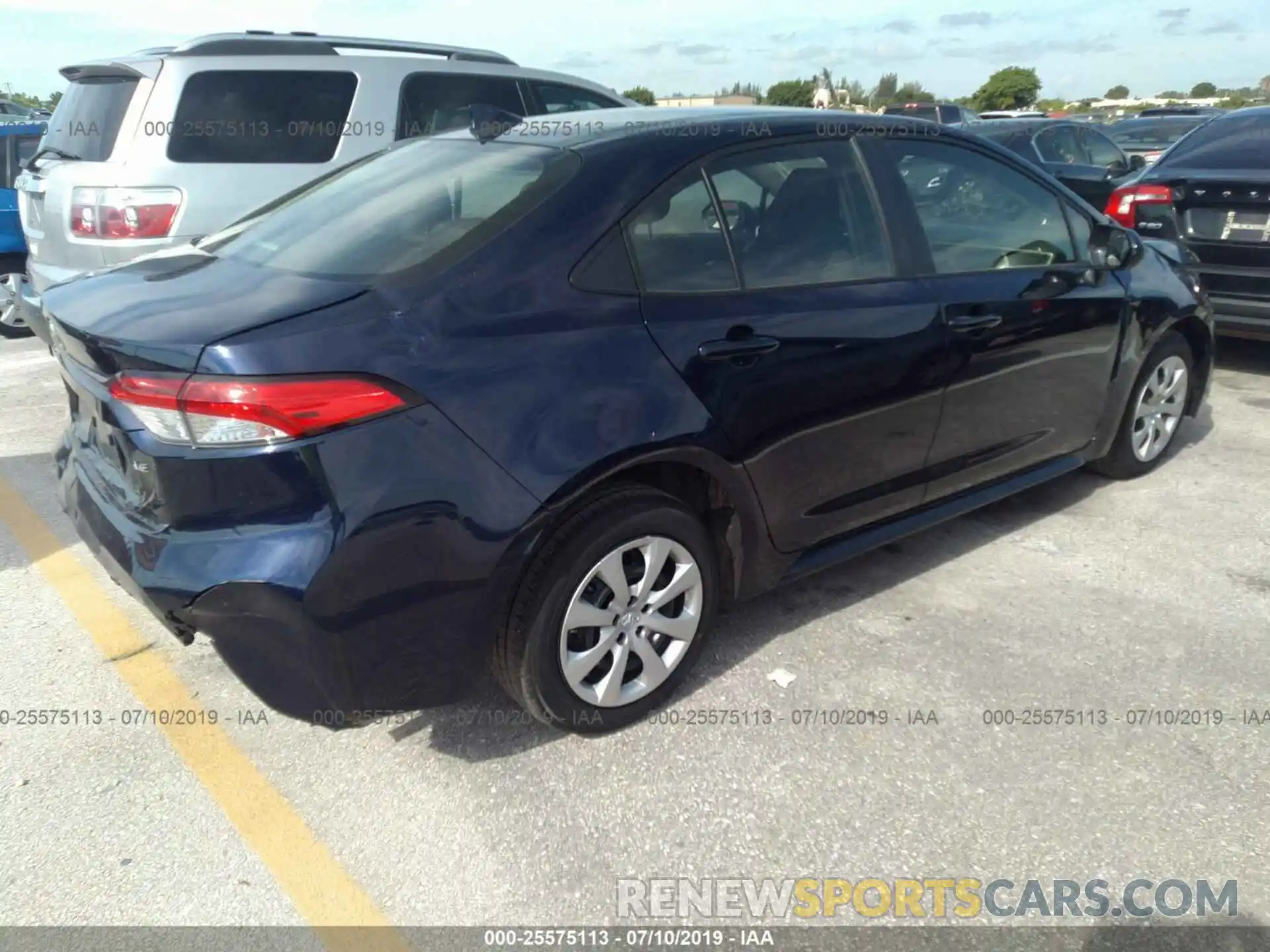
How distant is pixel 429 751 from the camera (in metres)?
2.77

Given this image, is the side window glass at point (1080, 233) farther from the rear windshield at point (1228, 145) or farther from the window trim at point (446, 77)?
the window trim at point (446, 77)

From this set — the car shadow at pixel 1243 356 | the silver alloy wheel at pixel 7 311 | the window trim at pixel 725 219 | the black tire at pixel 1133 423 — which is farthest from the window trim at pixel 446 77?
the car shadow at pixel 1243 356

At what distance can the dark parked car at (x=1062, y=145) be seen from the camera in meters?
10.4

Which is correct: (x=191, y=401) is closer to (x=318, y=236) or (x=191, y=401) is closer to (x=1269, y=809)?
(x=318, y=236)

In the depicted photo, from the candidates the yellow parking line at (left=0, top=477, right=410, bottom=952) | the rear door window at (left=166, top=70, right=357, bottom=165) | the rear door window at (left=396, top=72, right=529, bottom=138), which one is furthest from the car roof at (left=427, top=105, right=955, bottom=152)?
the rear door window at (left=396, top=72, right=529, bottom=138)

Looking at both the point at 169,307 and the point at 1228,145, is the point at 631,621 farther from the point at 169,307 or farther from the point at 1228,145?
the point at 1228,145

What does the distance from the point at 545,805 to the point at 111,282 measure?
1.81 meters

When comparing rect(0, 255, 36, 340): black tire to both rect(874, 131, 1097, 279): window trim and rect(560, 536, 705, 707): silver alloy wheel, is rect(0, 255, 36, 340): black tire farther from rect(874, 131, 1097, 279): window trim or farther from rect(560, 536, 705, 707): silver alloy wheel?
rect(874, 131, 1097, 279): window trim

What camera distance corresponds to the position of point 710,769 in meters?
2.68

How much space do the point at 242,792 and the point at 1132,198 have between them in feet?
20.2

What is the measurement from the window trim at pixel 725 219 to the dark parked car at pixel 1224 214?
9.70 feet

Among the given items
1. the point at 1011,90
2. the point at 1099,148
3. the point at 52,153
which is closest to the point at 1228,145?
the point at 1099,148

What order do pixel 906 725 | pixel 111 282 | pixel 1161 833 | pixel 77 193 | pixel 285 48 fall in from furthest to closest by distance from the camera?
1. pixel 285 48
2. pixel 77 193
3. pixel 906 725
4. pixel 111 282
5. pixel 1161 833

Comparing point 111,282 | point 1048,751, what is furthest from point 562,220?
point 1048,751
